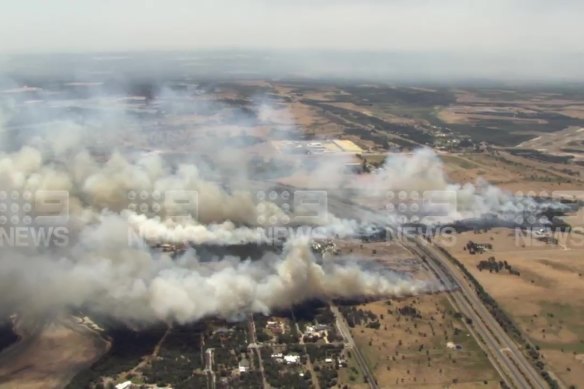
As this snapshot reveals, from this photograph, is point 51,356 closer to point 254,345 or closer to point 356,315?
point 254,345

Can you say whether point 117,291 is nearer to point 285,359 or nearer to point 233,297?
point 233,297

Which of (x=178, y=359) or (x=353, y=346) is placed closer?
(x=178, y=359)

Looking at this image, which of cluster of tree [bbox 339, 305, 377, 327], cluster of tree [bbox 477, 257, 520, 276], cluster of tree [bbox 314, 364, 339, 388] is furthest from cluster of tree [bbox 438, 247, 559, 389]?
cluster of tree [bbox 314, 364, 339, 388]

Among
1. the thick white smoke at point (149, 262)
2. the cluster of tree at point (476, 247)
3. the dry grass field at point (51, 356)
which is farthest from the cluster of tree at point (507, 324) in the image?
the dry grass field at point (51, 356)

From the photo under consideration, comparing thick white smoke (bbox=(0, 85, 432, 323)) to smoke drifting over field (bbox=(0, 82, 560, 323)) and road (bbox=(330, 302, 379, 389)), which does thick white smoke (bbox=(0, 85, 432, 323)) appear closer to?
smoke drifting over field (bbox=(0, 82, 560, 323))

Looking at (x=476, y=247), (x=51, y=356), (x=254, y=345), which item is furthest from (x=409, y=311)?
(x=51, y=356)

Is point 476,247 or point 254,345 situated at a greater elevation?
point 476,247

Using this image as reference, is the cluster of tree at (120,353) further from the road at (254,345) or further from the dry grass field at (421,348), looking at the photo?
the dry grass field at (421,348)
